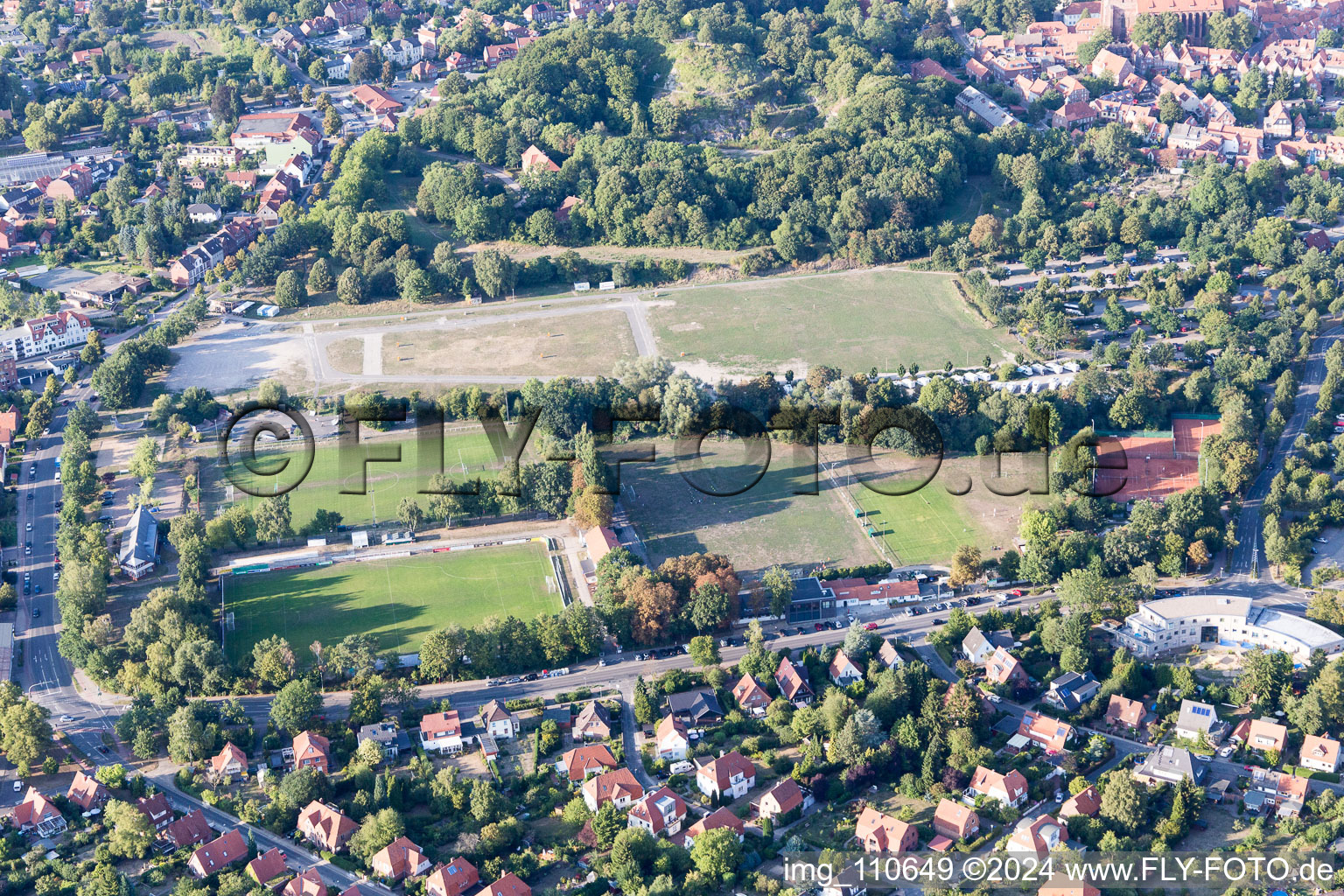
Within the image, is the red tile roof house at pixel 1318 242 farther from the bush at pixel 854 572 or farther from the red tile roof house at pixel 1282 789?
the red tile roof house at pixel 1282 789

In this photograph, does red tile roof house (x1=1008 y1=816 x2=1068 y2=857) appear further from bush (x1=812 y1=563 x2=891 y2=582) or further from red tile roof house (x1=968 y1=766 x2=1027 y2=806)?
bush (x1=812 y1=563 x2=891 y2=582)

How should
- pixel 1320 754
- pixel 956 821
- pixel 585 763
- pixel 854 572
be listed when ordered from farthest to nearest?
1. pixel 854 572
2. pixel 585 763
3. pixel 1320 754
4. pixel 956 821

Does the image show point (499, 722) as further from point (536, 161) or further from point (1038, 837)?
point (536, 161)

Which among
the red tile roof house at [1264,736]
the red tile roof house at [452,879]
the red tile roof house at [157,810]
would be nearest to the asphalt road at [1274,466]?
the red tile roof house at [1264,736]

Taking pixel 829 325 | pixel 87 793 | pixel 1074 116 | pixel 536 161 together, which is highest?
pixel 1074 116

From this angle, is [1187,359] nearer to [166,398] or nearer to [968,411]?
[968,411]

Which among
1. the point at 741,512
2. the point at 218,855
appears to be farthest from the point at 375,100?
the point at 218,855

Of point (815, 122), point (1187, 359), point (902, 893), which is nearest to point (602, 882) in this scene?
point (902, 893)
